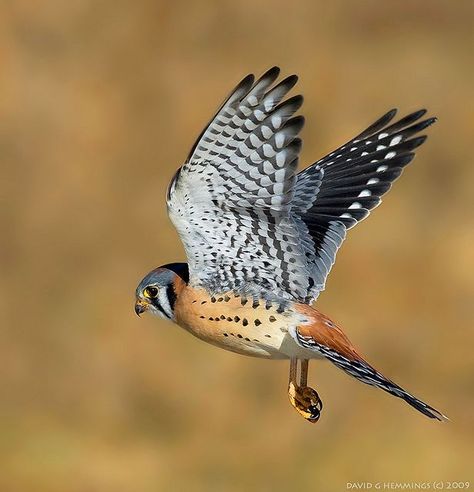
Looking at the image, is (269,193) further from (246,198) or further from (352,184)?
(352,184)

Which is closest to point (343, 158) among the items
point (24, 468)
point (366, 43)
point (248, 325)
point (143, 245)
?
point (248, 325)

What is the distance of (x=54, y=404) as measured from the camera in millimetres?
16297

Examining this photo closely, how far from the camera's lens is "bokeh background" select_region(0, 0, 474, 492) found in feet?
50.1

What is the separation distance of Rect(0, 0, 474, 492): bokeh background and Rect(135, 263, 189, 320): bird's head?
6865 millimetres

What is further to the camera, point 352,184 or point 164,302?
point 352,184

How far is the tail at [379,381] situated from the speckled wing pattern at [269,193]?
24.2 inches

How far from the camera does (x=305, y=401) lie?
777 cm

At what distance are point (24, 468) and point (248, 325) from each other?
27.0 feet

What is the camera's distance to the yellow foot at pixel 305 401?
775 centimetres

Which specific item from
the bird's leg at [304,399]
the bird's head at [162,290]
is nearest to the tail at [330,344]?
the bird's leg at [304,399]

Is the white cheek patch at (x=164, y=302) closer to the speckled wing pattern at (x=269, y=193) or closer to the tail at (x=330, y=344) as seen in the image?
the speckled wing pattern at (x=269, y=193)

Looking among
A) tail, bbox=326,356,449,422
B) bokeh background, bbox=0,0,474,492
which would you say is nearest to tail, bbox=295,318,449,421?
tail, bbox=326,356,449,422

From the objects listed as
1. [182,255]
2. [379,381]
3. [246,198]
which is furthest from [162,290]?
[182,255]

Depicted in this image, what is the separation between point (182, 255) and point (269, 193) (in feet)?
30.6
